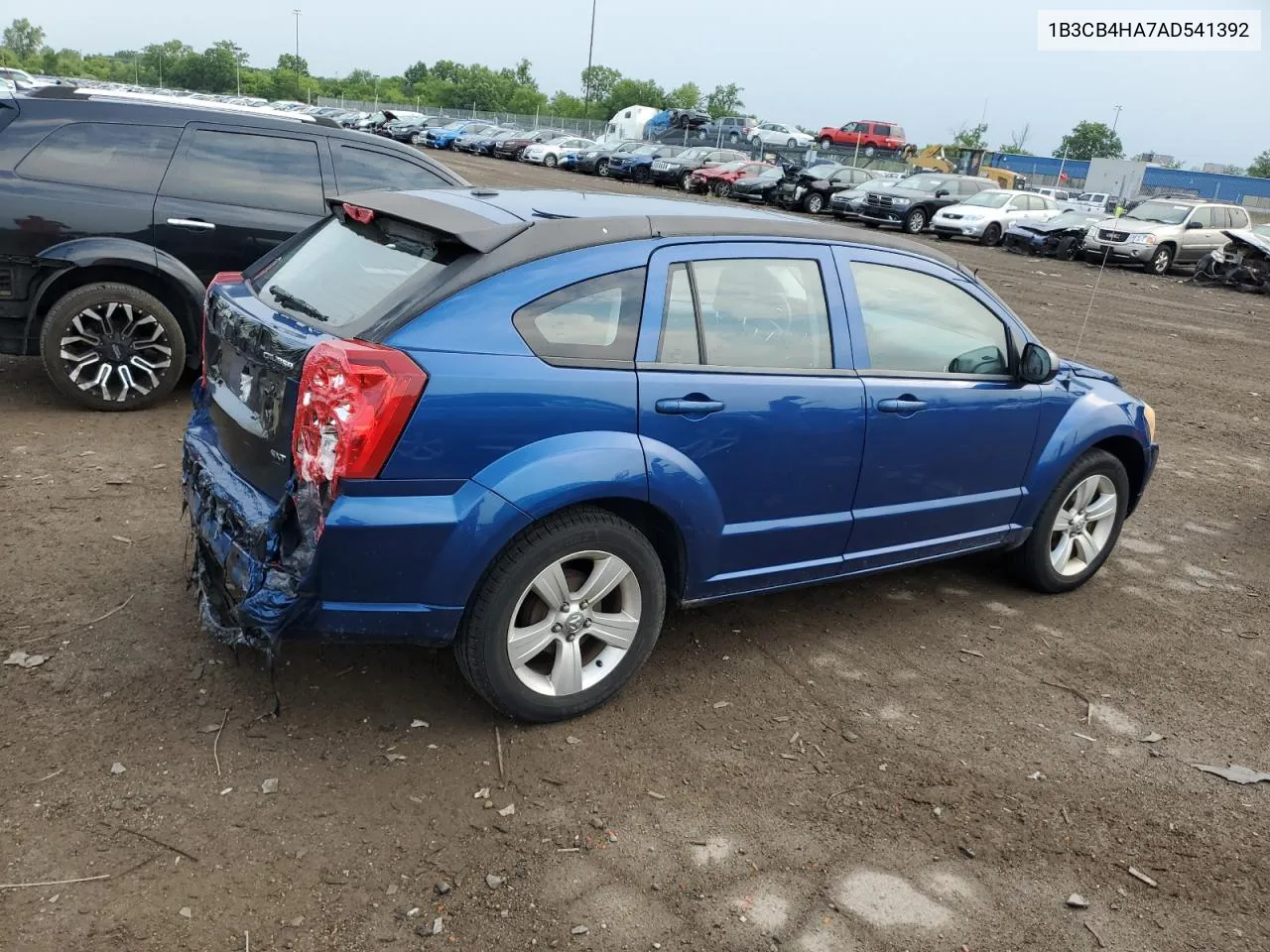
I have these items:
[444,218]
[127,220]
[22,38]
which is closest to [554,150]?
[127,220]

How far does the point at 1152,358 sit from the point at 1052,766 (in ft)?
34.3

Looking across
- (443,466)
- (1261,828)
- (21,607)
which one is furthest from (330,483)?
(1261,828)

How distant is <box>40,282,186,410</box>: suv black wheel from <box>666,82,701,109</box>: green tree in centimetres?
11340

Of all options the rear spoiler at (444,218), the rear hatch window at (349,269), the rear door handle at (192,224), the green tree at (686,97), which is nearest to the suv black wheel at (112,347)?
the rear door handle at (192,224)

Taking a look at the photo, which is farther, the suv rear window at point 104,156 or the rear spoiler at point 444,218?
the suv rear window at point 104,156

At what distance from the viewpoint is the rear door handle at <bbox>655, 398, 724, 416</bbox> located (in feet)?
11.6

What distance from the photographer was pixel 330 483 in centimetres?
307

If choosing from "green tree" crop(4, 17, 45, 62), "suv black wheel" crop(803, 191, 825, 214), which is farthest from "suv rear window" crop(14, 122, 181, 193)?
"green tree" crop(4, 17, 45, 62)

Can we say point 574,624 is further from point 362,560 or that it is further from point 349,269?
point 349,269

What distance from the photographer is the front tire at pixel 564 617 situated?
3.35 m

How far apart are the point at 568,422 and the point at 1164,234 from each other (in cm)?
2462

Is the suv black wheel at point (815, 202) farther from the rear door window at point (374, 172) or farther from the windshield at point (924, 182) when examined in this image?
the rear door window at point (374, 172)

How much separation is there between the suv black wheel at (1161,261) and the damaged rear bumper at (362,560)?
2484 centimetres

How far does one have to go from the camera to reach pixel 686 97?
387 ft
